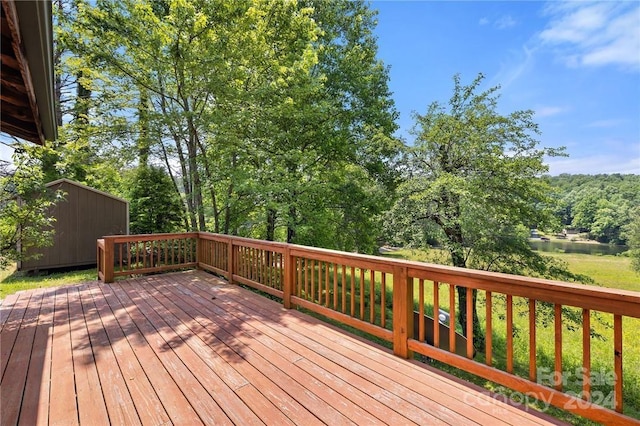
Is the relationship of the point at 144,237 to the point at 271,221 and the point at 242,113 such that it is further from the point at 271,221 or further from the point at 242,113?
the point at 242,113

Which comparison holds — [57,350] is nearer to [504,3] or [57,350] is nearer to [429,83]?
[504,3]

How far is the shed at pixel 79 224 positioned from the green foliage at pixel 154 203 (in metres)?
0.42

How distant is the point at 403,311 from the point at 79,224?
8.86m

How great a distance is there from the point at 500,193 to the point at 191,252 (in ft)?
21.4

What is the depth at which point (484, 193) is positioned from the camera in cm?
589

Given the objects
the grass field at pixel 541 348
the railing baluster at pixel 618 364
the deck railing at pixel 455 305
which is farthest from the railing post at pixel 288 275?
the railing baluster at pixel 618 364

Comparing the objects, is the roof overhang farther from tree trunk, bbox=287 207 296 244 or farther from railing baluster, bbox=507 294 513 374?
tree trunk, bbox=287 207 296 244

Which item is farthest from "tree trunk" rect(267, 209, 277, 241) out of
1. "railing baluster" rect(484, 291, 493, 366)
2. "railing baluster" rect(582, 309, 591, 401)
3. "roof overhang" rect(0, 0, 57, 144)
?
"railing baluster" rect(582, 309, 591, 401)

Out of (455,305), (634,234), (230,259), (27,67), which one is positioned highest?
(27,67)

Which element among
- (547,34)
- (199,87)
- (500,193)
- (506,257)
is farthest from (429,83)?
(199,87)

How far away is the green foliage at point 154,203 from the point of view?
341 inches

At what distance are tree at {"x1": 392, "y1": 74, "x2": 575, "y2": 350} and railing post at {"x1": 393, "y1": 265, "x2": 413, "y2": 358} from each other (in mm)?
3658

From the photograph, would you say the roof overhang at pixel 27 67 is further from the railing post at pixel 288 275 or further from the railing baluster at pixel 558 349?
the railing baluster at pixel 558 349

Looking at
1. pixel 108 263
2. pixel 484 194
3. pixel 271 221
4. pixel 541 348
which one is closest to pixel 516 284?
pixel 484 194
